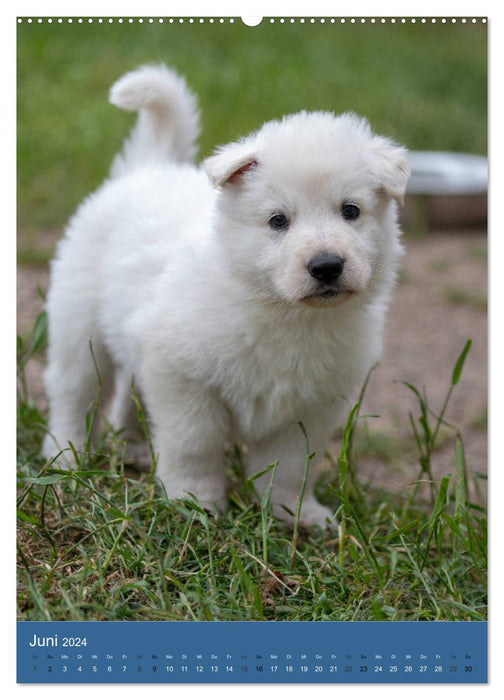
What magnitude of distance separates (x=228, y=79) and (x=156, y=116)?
59cm

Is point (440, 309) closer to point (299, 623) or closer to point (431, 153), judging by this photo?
point (431, 153)

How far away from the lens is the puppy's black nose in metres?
3.08

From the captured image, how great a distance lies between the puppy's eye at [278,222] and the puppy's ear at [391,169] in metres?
0.35

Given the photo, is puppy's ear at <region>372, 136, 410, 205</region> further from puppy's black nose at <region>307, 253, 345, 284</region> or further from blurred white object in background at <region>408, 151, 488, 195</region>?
blurred white object in background at <region>408, 151, 488, 195</region>

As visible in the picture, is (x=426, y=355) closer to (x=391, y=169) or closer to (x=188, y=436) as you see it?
(x=188, y=436)

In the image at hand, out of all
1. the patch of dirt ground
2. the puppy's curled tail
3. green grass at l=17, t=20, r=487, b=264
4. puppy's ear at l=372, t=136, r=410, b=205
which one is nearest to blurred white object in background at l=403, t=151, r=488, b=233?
the patch of dirt ground

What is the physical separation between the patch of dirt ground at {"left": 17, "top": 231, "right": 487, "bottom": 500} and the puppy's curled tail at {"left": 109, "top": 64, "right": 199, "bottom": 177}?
2.73 ft

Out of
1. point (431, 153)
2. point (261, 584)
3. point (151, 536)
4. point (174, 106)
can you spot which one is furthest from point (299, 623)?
point (431, 153)

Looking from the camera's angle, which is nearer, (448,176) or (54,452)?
(54,452)

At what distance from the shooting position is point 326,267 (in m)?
3.08

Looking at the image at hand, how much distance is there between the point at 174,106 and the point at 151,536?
6.30 feet

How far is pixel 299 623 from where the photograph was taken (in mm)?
3084

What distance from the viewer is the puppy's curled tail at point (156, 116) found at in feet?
13.4

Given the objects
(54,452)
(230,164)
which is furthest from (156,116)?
(54,452)
